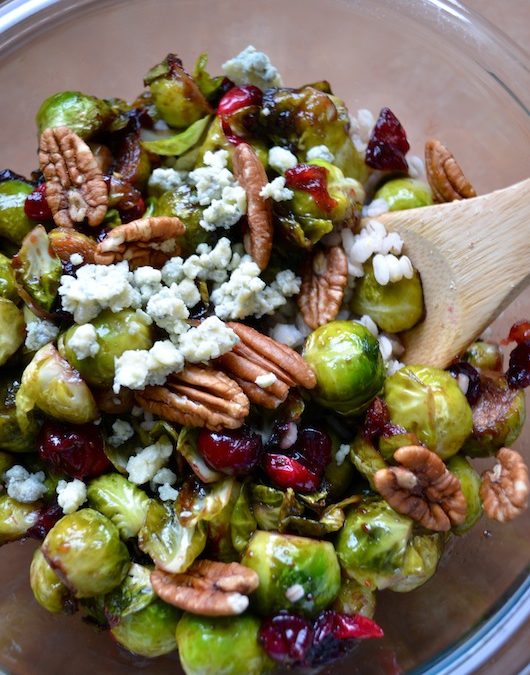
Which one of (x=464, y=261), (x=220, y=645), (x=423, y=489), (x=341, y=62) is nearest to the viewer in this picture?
(x=220, y=645)

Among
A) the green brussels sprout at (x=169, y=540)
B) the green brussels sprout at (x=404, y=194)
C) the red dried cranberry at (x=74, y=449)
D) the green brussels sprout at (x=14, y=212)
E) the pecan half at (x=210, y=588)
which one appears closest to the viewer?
the pecan half at (x=210, y=588)

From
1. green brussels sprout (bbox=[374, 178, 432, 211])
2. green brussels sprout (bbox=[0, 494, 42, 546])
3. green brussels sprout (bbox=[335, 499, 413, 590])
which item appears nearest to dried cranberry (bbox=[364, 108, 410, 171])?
green brussels sprout (bbox=[374, 178, 432, 211])

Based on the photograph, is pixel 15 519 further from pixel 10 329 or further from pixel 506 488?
pixel 506 488

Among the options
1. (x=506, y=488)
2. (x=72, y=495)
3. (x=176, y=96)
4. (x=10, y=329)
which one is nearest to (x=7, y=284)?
(x=10, y=329)

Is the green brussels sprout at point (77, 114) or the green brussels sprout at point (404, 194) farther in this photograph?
the green brussels sprout at point (404, 194)

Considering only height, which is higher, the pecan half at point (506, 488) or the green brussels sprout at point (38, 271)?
the pecan half at point (506, 488)

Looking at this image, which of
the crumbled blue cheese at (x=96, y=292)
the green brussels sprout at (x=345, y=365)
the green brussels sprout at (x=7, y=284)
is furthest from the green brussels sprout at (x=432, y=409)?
the green brussels sprout at (x=7, y=284)

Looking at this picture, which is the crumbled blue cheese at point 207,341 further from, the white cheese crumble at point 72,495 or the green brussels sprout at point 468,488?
the green brussels sprout at point 468,488

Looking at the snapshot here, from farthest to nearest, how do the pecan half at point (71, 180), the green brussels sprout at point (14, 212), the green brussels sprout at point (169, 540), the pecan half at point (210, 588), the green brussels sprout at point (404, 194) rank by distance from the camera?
the green brussels sprout at point (404, 194), the green brussels sprout at point (14, 212), the pecan half at point (71, 180), the green brussels sprout at point (169, 540), the pecan half at point (210, 588)
